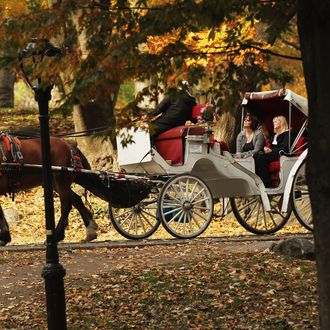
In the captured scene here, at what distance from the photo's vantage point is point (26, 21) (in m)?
8.36

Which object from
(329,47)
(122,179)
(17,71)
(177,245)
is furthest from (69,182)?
(329,47)

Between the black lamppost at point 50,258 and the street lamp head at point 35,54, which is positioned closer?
the street lamp head at point 35,54

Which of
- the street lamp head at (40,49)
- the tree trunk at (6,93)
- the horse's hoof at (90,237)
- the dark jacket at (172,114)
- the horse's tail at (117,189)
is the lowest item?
the horse's hoof at (90,237)

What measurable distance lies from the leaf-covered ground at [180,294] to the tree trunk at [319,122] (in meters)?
1.76

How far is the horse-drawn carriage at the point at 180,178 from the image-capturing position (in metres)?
16.4

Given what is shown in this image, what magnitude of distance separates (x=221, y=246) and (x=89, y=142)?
9522 mm

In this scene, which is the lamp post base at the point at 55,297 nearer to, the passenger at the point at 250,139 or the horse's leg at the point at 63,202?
the horse's leg at the point at 63,202

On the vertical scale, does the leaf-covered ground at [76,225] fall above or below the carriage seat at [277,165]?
below

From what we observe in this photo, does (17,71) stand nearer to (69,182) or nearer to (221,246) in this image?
(221,246)

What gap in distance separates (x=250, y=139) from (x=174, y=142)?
5.86 ft

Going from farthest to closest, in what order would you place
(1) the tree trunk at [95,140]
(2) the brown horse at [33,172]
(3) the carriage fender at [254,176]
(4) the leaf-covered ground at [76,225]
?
(1) the tree trunk at [95,140], (4) the leaf-covered ground at [76,225], (3) the carriage fender at [254,176], (2) the brown horse at [33,172]

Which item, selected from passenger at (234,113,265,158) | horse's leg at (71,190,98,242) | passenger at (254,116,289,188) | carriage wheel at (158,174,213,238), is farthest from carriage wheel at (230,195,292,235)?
horse's leg at (71,190,98,242)

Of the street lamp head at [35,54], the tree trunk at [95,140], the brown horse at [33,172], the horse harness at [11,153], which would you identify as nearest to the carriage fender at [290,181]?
the brown horse at [33,172]

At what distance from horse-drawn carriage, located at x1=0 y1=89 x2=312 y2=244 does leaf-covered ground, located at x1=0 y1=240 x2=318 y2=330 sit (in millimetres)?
2799
